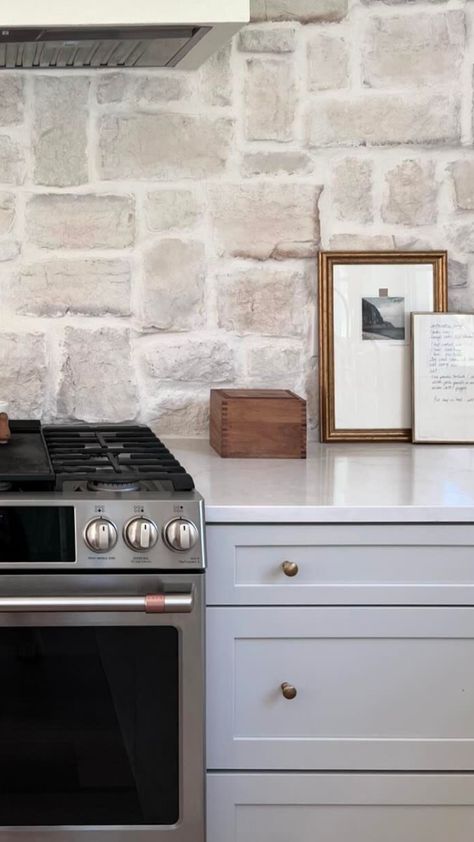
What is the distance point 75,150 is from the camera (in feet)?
8.25

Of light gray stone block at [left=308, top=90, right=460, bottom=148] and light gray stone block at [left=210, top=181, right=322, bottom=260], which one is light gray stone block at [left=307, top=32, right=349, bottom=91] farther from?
light gray stone block at [left=210, top=181, right=322, bottom=260]

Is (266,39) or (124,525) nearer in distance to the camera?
(124,525)

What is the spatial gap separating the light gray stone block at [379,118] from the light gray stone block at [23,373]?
0.83 metres

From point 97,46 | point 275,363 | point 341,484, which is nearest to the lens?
point 341,484

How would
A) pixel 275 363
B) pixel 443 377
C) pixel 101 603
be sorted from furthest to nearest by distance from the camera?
pixel 275 363, pixel 443 377, pixel 101 603

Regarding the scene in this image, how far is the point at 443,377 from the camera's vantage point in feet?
8.20

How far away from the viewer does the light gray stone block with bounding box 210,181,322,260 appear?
255 centimetres

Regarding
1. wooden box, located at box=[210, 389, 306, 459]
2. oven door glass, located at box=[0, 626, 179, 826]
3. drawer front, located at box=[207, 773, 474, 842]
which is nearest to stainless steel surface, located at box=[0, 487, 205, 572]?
oven door glass, located at box=[0, 626, 179, 826]

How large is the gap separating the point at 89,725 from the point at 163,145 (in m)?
1.39

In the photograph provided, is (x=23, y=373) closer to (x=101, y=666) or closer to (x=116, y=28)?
(x=116, y=28)

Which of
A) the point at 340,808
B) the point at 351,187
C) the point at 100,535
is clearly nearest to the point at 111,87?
the point at 351,187

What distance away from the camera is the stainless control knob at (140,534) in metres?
1.73

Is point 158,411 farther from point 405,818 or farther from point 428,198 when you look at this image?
point 405,818

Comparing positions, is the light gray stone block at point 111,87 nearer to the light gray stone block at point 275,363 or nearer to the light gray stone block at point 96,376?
the light gray stone block at point 96,376
